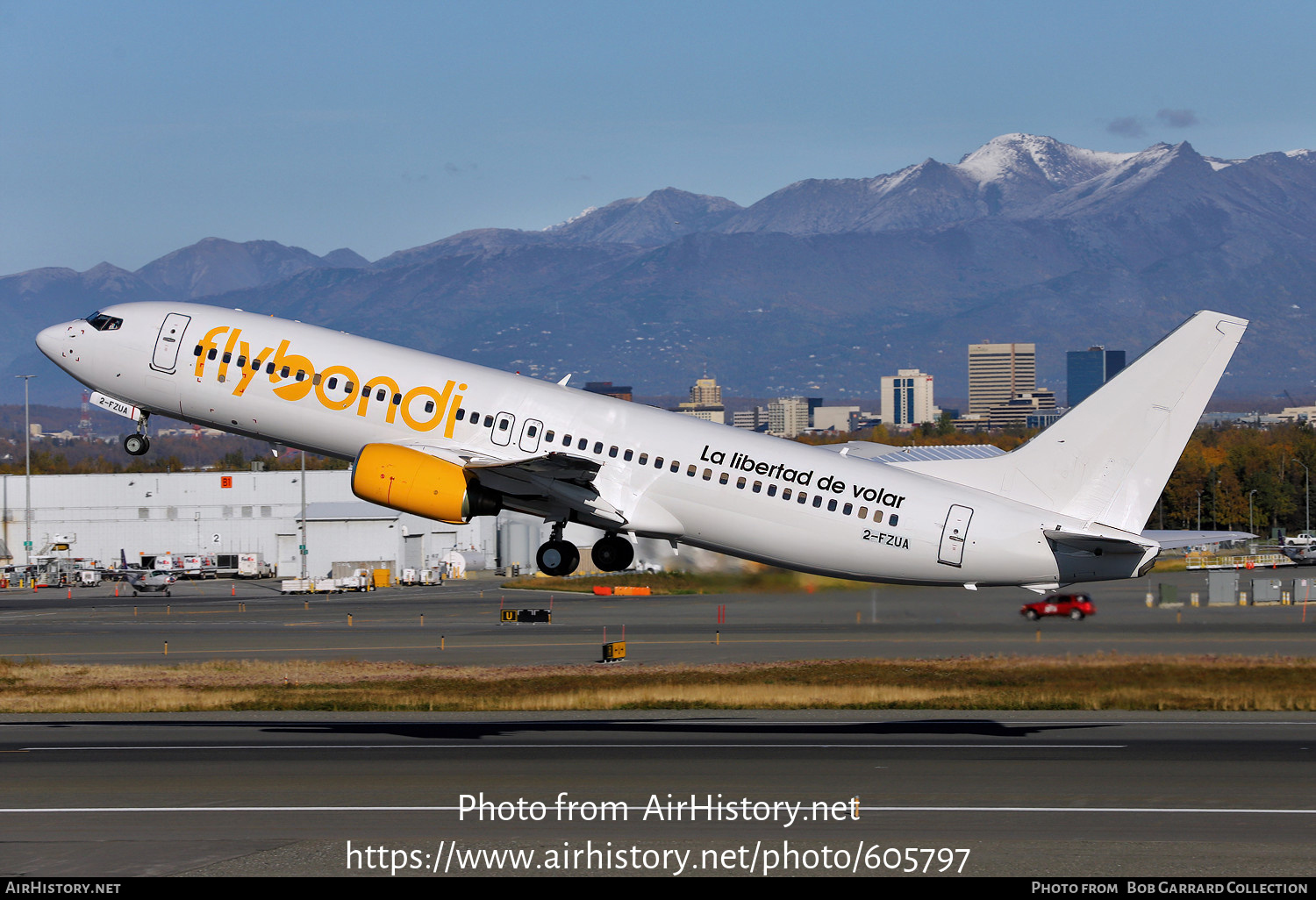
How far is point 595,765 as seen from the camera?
118ft

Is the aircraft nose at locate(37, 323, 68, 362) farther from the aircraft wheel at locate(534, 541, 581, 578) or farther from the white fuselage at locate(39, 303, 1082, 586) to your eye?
Answer: the aircraft wheel at locate(534, 541, 581, 578)

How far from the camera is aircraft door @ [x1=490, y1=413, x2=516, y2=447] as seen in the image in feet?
133

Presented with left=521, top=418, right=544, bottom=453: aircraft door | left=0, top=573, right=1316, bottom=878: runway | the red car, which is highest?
left=521, top=418, right=544, bottom=453: aircraft door

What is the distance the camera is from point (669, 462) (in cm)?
3991

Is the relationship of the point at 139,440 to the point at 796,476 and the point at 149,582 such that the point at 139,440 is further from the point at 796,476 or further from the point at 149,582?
the point at 149,582

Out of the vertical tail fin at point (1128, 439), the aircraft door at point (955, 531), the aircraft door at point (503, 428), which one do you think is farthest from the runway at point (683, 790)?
the aircraft door at point (503, 428)

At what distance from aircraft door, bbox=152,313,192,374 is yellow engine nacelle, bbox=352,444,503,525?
26.8 ft

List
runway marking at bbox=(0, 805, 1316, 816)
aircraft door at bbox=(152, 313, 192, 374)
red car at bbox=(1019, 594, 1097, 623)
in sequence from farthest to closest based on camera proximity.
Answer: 1. red car at bbox=(1019, 594, 1097, 623)
2. aircraft door at bbox=(152, 313, 192, 374)
3. runway marking at bbox=(0, 805, 1316, 816)

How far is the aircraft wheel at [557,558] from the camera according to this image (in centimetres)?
4050

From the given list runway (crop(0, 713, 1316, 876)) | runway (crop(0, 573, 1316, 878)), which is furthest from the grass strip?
runway (crop(0, 713, 1316, 876))

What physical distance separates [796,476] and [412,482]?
1067 centimetres

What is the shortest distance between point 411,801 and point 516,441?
12.5 metres

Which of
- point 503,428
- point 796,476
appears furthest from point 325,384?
point 796,476
